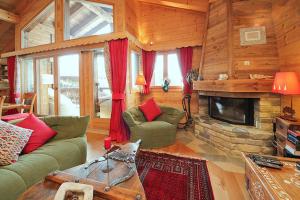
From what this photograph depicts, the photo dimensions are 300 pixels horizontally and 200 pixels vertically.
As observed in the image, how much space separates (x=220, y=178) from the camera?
218 cm

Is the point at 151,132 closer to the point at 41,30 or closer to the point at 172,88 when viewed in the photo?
the point at 172,88

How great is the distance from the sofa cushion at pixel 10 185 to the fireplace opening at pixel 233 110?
335cm

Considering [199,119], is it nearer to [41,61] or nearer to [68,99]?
[68,99]

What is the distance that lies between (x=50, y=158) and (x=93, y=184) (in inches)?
32.8

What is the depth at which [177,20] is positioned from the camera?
4598mm

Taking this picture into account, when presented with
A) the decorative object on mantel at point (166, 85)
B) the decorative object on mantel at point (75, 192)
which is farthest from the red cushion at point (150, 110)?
the decorative object on mantel at point (75, 192)

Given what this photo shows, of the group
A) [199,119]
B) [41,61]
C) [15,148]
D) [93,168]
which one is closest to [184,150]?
[199,119]

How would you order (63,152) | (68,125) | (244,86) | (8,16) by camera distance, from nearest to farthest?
(63,152)
(68,125)
(244,86)
(8,16)

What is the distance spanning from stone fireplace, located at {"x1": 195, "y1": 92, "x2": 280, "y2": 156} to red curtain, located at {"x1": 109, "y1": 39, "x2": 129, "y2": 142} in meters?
1.73

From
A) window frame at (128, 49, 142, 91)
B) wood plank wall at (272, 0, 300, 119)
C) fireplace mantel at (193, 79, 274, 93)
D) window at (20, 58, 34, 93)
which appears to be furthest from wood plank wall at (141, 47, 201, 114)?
window at (20, 58, 34, 93)

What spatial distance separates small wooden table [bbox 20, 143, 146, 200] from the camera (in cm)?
113

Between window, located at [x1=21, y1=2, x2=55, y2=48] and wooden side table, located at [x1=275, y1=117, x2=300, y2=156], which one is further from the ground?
window, located at [x1=21, y1=2, x2=55, y2=48]

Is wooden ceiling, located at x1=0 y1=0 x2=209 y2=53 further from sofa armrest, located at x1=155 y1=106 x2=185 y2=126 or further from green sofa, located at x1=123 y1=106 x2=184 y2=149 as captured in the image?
green sofa, located at x1=123 y1=106 x2=184 y2=149

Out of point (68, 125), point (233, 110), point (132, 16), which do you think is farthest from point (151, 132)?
point (132, 16)
